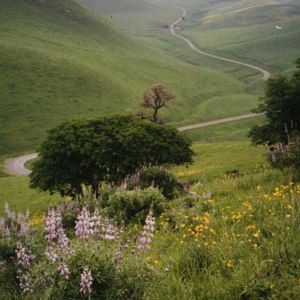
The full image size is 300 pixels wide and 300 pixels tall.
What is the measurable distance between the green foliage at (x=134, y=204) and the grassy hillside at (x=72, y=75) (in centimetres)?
7462

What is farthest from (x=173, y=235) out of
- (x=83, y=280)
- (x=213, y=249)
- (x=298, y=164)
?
(x=298, y=164)

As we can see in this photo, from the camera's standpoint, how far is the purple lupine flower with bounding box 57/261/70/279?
6664 millimetres

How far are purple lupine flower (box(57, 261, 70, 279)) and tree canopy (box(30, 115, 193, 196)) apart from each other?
24707mm

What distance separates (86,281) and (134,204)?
9.01 meters

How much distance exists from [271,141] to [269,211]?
30665mm

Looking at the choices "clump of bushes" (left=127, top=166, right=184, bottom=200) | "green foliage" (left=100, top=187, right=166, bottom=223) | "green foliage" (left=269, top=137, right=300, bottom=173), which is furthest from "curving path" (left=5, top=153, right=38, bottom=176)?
"green foliage" (left=269, top=137, right=300, bottom=173)

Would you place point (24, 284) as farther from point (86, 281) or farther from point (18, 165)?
point (18, 165)

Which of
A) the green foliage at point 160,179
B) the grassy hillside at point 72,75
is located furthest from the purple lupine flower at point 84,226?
the grassy hillside at point 72,75

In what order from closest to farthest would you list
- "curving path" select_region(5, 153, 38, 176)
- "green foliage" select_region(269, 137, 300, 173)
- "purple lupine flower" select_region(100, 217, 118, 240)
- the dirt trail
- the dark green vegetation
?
the dark green vegetation → "purple lupine flower" select_region(100, 217, 118, 240) → "green foliage" select_region(269, 137, 300, 173) → "curving path" select_region(5, 153, 38, 176) → the dirt trail

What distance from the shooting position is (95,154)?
32.4 m

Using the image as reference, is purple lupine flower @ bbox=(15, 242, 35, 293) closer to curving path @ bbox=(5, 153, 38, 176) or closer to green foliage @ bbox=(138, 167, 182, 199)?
green foliage @ bbox=(138, 167, 182, 199)

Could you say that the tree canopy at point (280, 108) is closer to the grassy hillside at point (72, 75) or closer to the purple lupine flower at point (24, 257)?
the purple lupine flower at point (24, 257)

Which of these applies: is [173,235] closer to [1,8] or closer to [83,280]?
[83,280]

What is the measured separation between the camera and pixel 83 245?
24.1ft
